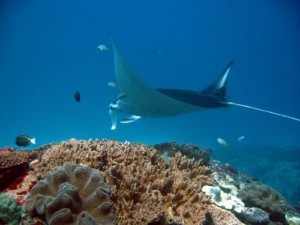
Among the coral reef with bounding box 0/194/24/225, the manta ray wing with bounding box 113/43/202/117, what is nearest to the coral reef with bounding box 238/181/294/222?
the manta ray wing with bounding box 113/43/202/117

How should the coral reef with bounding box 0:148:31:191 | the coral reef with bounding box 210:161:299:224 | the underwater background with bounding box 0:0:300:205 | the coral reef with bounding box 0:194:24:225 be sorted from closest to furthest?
1. the coral reef with bounding box 0:194:24:225
2. the coral reef with bounding box 0:148:31:191
3. the coral reef with bounding box 210:161:299:224
4. the underwater background with bounding box 0:0:300:205

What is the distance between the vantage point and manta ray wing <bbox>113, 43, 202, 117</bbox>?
6.74 metres

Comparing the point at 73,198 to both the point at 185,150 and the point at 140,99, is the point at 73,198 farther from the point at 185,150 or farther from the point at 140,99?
the point at 140,99

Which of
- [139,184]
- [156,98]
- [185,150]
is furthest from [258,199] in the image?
[139,184]

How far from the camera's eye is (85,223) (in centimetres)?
284

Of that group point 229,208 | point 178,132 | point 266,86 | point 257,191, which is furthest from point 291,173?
point 266,86

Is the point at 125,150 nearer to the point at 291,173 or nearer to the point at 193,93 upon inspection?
the point at 193,93

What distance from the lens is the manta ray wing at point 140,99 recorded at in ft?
22.1

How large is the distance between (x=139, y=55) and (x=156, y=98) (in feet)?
416

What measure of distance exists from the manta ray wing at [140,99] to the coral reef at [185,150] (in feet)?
2.74

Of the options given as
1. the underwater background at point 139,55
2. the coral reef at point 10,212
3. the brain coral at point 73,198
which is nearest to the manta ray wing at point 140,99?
the brain coral at point 73,198

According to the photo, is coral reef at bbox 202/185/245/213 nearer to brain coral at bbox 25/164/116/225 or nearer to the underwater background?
brain coral at bbox 25/164/116/225

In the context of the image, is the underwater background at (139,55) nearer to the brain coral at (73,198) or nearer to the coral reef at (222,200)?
the coral reef at (222,200)

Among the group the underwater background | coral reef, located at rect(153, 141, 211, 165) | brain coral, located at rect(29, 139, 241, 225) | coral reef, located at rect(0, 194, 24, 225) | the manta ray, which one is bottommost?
coral reef, located at rect(0, 194, 24, 225)
